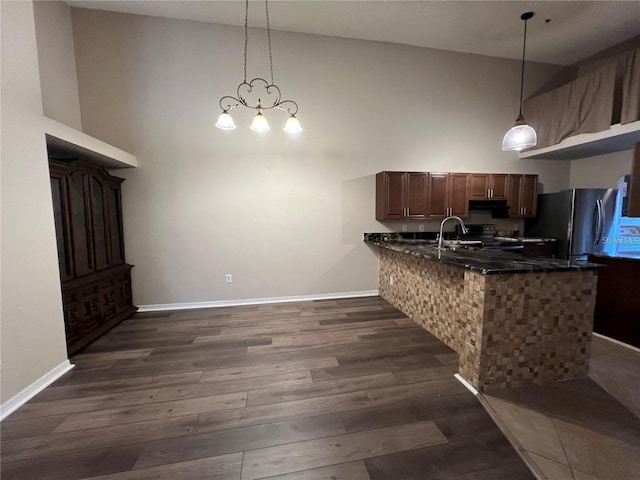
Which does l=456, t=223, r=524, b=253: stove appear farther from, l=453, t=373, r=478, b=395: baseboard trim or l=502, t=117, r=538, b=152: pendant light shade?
l=453, t=373, r=478, b=395: baseboard trim

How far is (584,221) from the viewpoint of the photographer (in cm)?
366

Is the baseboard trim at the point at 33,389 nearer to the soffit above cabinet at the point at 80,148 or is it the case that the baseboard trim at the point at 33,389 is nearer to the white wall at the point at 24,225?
the white wall at the point at 24,225

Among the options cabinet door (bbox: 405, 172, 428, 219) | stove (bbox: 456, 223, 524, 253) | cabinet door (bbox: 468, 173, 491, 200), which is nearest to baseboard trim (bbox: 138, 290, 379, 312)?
cabinet door (bbox: 405, 172, 428, 219)

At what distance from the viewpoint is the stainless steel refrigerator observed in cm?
358

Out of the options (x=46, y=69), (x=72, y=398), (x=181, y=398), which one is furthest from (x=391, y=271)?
(x=46, y=69)

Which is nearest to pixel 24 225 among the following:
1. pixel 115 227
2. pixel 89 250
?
pixel 89 250

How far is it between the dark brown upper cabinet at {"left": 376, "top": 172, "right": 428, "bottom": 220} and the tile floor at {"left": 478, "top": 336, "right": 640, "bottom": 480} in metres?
2.51

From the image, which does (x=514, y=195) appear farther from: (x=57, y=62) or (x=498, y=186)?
(x=57, y=62)

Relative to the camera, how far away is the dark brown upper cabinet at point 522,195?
4.20 meters

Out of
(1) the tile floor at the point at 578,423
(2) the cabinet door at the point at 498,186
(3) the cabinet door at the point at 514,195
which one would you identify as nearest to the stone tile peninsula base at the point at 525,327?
(1) the tile floor at the point at 578,423

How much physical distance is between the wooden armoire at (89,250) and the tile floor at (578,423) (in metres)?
3.74

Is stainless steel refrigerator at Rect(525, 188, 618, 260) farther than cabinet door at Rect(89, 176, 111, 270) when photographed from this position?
Yes

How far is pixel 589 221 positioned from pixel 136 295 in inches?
263

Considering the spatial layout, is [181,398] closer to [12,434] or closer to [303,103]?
[12,434]
